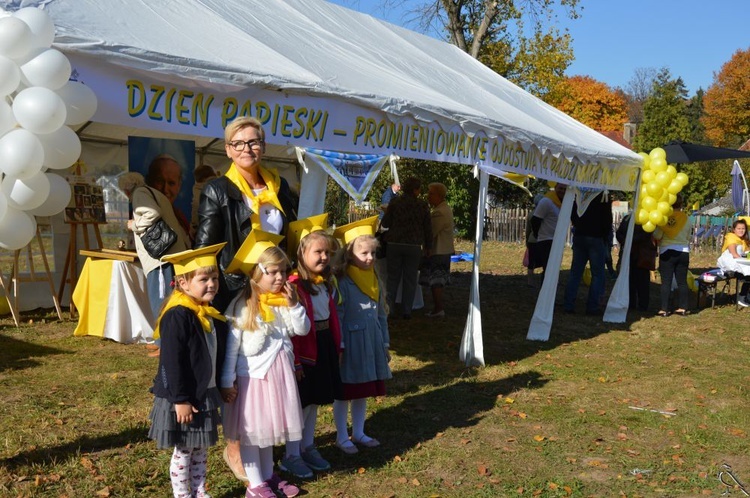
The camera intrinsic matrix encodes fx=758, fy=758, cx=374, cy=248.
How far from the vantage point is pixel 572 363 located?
7.86m

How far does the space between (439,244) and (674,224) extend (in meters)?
3.49

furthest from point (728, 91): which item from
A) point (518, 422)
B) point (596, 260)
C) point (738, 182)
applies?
point (518, 422)

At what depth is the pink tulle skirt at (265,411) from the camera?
392 centimetres

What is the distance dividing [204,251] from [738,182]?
17871 millimetres

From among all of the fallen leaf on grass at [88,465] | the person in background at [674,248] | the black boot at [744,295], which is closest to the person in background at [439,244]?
the person in background at [674,248]

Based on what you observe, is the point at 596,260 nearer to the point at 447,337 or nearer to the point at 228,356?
the point at 447,337

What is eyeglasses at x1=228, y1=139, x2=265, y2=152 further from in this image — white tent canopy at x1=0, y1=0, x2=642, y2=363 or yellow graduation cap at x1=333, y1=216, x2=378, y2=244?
yellow graduation cap at x1=333, y1=216, x2=378, y2=244

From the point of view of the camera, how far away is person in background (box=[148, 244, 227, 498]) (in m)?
3.64

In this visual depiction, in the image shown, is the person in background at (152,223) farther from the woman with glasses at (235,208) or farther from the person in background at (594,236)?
the person in background at (594,236)

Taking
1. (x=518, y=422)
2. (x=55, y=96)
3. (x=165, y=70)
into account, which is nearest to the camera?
(x=55, y=96)

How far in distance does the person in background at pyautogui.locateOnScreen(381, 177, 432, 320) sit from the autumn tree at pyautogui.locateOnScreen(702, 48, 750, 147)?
49031 millimetres

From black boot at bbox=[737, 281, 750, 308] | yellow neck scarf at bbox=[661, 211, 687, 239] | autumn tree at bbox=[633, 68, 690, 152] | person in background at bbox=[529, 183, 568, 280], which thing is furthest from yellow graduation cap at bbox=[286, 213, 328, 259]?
autumn tree at bbox=[633, 68, 690, 152]

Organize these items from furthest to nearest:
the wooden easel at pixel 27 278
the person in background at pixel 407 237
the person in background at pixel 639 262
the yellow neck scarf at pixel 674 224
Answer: the person in background at pixel 639 262 → the yellow neck scarf at pixel 674 224 → the person in background at pixel 407 237 → the wooden easel at pixel 27 278

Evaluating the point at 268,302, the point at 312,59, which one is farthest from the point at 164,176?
the point at 268,302
